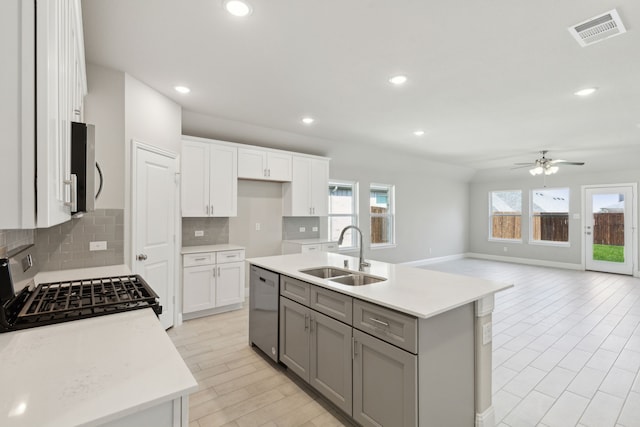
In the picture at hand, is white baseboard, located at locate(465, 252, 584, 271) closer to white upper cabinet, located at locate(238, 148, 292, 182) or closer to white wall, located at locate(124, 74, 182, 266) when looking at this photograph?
white upper cabinet, located at locate(238, 148, 292, 182)

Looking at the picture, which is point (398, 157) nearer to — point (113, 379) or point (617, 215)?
point (617, 215)

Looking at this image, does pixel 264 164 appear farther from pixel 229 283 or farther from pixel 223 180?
pixel 229 283

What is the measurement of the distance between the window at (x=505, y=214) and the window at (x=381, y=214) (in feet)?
12.4

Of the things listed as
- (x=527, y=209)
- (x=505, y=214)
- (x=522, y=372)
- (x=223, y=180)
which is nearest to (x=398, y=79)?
(x=223, y=180)

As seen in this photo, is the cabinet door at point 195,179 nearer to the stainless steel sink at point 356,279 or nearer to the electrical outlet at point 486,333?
the stainless steel sink at point 356,279

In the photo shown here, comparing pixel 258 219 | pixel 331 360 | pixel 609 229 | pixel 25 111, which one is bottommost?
pixel 331 360

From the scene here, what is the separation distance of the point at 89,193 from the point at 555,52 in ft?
11.0

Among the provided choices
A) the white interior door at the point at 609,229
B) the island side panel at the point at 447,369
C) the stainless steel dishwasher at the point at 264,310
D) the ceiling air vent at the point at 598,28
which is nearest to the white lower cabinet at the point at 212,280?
the stainless steel dishwasher at the point at 264,310

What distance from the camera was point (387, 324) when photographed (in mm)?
1730

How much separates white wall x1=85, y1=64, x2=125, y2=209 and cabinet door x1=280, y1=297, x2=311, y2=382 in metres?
1.92

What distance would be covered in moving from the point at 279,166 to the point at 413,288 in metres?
3.51

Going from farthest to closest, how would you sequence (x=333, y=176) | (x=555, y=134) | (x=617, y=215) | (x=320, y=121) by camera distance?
(x=617, y=215) < (x=333, y=176) < (x=555, y=134) < (x=320, y=121)

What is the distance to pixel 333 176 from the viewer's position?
6434mm

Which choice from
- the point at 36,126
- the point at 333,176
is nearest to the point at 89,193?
the point at 36,126
